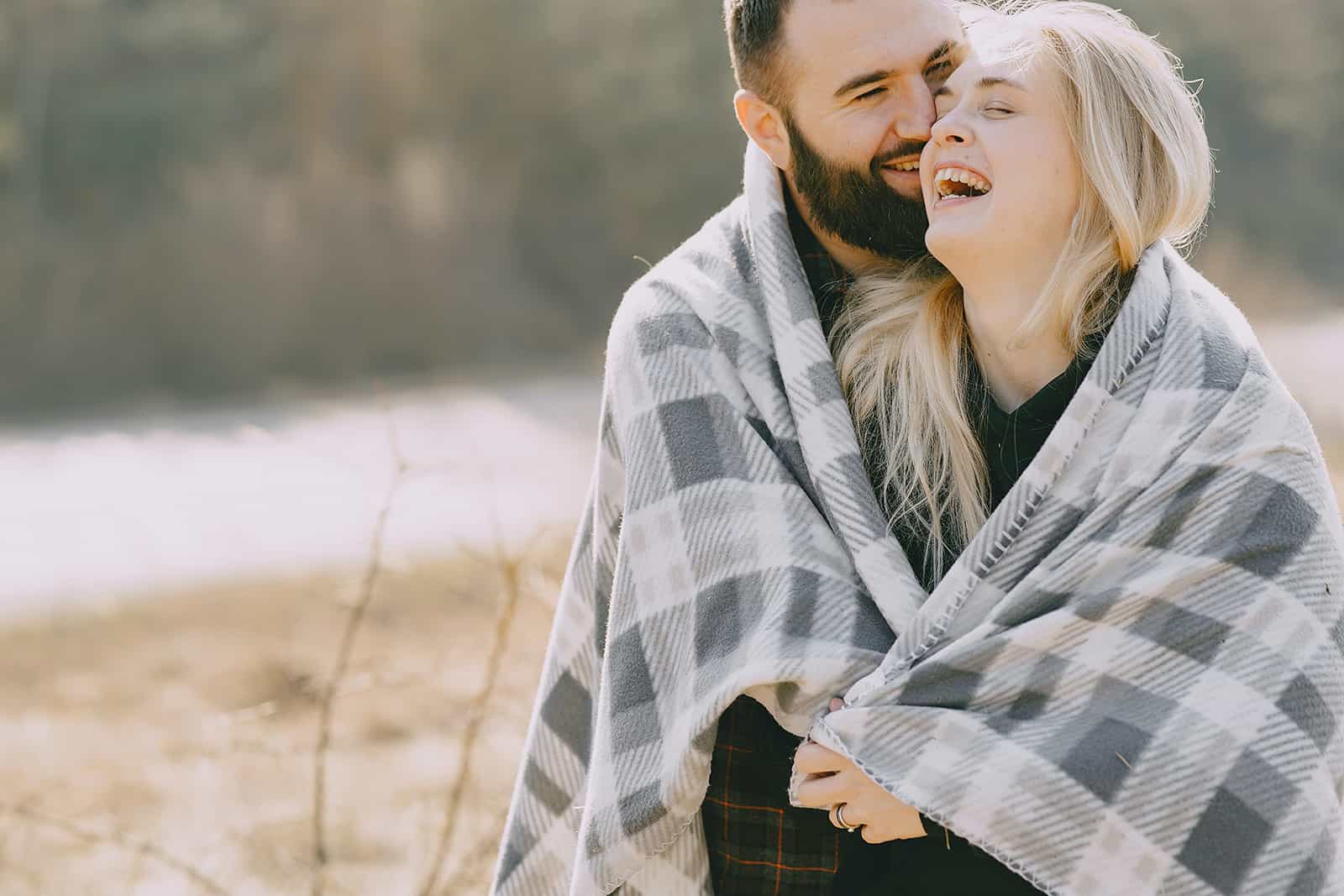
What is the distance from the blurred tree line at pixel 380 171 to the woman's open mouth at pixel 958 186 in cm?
1249

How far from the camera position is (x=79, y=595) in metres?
7.31

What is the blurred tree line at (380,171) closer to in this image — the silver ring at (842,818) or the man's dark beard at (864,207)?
the man's dark beard at (864,207)

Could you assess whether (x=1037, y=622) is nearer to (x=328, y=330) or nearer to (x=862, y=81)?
(x=862, y=81)

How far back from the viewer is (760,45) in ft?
8.70

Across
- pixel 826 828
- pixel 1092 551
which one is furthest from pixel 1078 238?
pixel 826 828

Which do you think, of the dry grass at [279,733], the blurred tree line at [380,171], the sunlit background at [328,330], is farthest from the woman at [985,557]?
the blurred tree line at [380,171]

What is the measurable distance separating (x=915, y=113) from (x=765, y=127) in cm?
28

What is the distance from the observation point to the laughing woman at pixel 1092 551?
5.82 feet

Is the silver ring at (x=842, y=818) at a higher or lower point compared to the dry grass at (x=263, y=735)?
higher

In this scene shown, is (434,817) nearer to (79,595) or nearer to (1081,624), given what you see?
(1081,624)

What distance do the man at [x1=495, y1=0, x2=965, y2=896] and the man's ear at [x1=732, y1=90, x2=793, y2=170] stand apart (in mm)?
40

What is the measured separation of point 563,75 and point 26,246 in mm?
6152

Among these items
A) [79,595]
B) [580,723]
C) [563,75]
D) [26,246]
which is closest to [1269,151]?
[563,75]

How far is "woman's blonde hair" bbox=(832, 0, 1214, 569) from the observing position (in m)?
1.97
